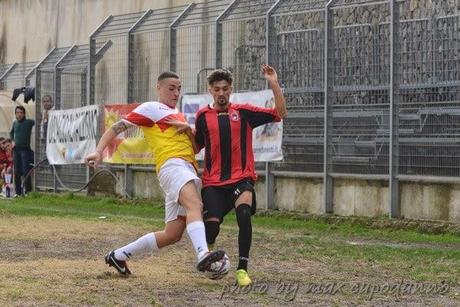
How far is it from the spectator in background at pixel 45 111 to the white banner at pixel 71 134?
194 millimetres

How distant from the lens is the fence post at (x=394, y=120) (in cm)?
1579

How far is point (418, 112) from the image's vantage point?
Result: 610 inches

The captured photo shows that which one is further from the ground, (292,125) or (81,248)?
(292,125)

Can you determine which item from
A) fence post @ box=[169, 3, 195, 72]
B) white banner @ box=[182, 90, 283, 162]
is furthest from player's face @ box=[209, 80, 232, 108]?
fence post @ box=[169, 3, 195, 72]

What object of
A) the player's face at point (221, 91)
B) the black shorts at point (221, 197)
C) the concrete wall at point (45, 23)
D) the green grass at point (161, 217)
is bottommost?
the green grass at point (161, 217)

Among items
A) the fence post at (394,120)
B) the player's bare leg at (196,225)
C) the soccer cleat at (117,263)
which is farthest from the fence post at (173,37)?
the player's bare leg at (196,225)

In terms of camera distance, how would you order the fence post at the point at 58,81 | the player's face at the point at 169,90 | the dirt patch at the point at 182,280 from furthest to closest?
the fence post at the point at 58,81 → the player's face at the point at 169,90 → the dirt patch at the point at 182,280

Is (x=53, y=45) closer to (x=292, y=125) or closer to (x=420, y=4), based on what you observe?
(x=292, y=125)

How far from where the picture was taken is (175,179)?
958cm

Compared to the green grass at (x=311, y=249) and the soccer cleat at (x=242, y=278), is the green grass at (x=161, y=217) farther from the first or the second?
the soccer cleat at (x=242, y=278)

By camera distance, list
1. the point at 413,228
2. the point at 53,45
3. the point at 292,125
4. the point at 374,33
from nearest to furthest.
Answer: the point at 413,228, the point at 374,33, the point at 292,125, the point at 53,45

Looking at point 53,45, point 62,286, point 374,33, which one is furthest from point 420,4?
point 53,45

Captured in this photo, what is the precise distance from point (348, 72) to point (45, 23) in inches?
634

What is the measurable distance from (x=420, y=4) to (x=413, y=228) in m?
2.93
